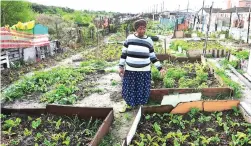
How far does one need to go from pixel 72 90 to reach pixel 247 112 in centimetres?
344

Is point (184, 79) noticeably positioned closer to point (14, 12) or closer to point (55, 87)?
point (55, 87)

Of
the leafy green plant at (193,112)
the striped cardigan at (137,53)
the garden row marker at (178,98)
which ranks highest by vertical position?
the striped cardigan at (137,53)

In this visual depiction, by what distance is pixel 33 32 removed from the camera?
9836 millimetres

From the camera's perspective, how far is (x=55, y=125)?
155 inches

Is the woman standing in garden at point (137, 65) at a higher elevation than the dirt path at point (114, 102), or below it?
higher

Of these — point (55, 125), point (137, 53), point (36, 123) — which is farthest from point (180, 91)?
point (36, 123)

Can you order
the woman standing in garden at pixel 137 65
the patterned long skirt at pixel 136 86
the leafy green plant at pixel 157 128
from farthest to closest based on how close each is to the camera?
1. the patterned long skirt at pixel 136 86
2. the woman standing in garden at pixel 137 65
3. the leafy green plant at pixel 157 128

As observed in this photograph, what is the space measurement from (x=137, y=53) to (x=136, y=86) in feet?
1.74

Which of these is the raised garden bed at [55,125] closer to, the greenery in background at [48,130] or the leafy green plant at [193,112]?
the greenery in background at [48,130]

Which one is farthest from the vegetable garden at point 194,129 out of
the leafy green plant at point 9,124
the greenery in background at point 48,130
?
the leafy green plant at point 9,124

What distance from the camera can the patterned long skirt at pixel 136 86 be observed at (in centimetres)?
408

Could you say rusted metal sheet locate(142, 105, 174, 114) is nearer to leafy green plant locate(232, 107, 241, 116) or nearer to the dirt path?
the dirt path

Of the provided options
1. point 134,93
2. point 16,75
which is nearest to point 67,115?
point 134,93

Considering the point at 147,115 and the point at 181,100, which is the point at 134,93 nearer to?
the point at 147,115
